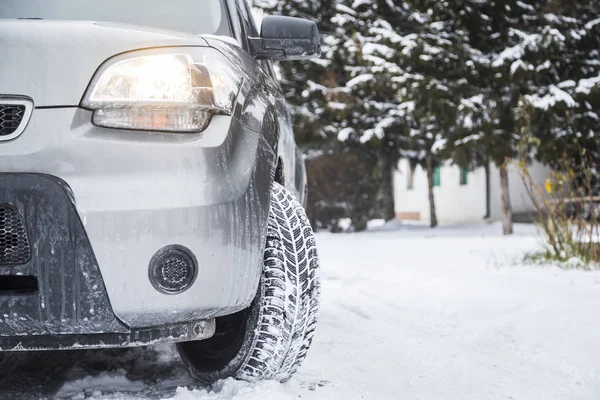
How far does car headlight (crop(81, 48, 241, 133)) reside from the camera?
6.58 feet

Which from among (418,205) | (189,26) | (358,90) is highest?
(358,90)

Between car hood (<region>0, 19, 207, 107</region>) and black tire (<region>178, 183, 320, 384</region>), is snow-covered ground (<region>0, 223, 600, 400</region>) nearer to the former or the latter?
black tire (<region>178, 183, 320, 384</region>)

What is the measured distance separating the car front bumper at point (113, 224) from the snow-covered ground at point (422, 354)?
0.46 m

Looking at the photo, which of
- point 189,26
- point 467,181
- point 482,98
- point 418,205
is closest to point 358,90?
point 482,98

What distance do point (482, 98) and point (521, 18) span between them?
5.69 feet

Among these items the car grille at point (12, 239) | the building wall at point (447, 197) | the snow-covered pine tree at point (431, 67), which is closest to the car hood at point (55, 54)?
the car grille at point (12, 239)

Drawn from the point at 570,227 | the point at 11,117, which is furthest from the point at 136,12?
the point at 570,227

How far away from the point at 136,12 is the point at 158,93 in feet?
2.64

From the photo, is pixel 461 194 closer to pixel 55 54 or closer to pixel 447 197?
pixel 447 197

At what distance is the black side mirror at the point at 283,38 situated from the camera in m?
2.84

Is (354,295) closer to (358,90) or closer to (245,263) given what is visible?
(245,263)

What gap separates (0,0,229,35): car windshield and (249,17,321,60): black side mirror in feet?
0.59

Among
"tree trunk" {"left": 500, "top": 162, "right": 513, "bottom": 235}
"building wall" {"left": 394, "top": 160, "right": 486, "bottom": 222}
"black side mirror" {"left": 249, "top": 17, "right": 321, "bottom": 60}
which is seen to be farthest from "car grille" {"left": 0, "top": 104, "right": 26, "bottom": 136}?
"building wall" {"left": 394, "top": 160, "right": 486, "bottom": 222}

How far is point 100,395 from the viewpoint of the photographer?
2.38m
